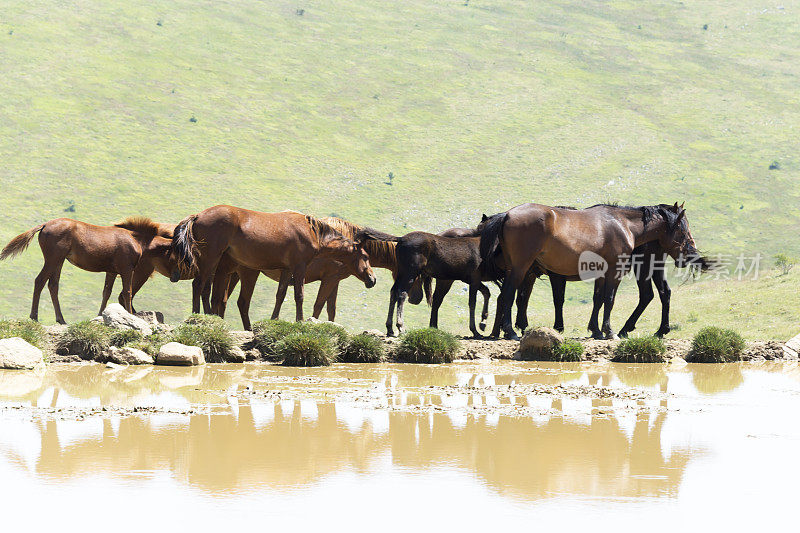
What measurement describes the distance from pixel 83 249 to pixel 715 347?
41.0 ft

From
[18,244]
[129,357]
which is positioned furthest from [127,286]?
[129,357]

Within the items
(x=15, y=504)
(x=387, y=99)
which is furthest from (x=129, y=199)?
(x=15, y=504)

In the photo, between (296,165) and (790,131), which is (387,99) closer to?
(296,165)

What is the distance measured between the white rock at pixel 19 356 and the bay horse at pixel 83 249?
13.9ft

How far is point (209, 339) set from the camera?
16.3m

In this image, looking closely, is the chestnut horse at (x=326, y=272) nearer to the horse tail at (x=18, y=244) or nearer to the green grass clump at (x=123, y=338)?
the horse tail at (x=18, y=244)

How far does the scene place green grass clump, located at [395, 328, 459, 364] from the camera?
1691 cm

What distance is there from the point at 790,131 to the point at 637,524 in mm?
85264

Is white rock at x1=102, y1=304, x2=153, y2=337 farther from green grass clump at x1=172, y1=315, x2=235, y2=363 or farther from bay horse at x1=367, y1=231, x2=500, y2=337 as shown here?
bay horse at x1=367, y1=231, x2=500, y2=337

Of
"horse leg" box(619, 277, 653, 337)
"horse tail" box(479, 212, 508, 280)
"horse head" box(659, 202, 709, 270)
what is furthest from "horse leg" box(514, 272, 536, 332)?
"horse head" box(659, 202, 709, 270)

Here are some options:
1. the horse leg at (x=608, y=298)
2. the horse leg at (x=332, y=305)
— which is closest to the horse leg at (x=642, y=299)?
the horse leg at (x=608, y=298)

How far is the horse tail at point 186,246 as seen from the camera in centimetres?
1872

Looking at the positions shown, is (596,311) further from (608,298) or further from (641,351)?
(641,351)

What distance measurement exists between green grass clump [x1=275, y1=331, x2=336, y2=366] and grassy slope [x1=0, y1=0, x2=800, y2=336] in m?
25.9
